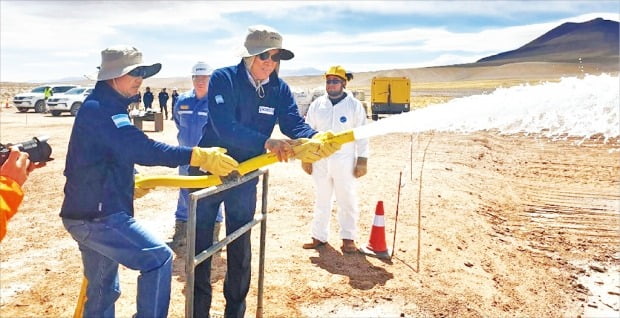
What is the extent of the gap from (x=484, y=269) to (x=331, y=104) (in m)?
2.78

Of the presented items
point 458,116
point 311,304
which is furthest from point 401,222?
point 458,116

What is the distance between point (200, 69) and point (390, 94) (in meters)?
28.7

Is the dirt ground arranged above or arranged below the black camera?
below

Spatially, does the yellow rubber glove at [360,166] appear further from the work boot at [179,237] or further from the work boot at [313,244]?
the work boot at [179,237]

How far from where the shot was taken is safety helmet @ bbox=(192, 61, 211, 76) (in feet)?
20.2

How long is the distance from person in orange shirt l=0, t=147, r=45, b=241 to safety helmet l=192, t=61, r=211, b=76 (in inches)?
141

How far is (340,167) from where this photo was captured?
6082 mm

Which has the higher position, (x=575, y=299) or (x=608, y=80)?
(x=608, y=80)

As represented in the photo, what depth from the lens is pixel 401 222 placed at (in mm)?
7500

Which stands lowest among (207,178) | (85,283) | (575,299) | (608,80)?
(575,299)

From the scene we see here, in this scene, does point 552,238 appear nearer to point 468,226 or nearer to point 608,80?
point 468,226

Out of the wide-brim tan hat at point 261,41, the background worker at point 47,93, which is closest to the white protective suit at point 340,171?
the wide-brim tan hat at point 261,41

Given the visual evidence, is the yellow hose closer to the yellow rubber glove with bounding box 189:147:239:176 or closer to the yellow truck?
the yellow rubber glove with bounding box 189:147:239:176

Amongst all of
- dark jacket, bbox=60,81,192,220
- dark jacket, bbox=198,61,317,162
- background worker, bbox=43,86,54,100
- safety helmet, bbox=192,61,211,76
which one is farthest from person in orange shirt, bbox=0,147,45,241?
background worker, bbox=43,86,54,100
